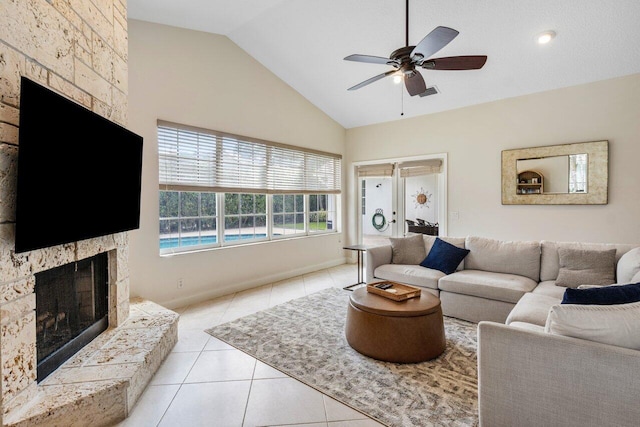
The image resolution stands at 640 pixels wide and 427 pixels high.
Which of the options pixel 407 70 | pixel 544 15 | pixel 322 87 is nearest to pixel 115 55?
pixel 407 70

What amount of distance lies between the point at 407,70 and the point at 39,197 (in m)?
2.72

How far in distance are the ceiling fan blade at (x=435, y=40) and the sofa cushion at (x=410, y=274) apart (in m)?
2.35

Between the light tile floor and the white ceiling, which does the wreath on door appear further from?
the light tile floor

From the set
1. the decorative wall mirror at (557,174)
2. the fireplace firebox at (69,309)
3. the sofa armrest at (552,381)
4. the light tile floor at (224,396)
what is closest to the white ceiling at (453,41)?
the decorative wall mirror at (557,174)

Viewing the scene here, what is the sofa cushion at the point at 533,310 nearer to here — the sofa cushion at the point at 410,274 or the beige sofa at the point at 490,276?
the beige sofa at the point at 490,276

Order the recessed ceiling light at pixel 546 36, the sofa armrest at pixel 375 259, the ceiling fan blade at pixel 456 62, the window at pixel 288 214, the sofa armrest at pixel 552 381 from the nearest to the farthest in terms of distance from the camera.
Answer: the sofa armrest at pixel 552 381, the ceiling fan blade at pixel 456 62, the recessed ceiling light at pixel 546 36, the sofa armrest at pixel 375 259, the window at pixel 288 214

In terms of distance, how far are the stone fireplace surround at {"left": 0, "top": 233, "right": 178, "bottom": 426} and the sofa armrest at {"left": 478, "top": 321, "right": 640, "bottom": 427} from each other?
83.2 inches

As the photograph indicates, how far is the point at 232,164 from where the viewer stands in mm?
4402

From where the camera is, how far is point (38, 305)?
1.93 metres

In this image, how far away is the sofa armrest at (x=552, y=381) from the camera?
4.51 ft

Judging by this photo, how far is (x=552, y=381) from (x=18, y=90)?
10.1 ft

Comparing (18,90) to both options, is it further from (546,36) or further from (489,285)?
(546,36)

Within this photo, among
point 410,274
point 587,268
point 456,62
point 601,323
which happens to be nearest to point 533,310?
point 601,323

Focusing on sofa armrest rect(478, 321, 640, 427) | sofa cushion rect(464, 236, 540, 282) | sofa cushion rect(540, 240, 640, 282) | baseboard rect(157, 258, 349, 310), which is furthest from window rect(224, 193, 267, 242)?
sofa cushion rect(540, 240, 640, 282)
